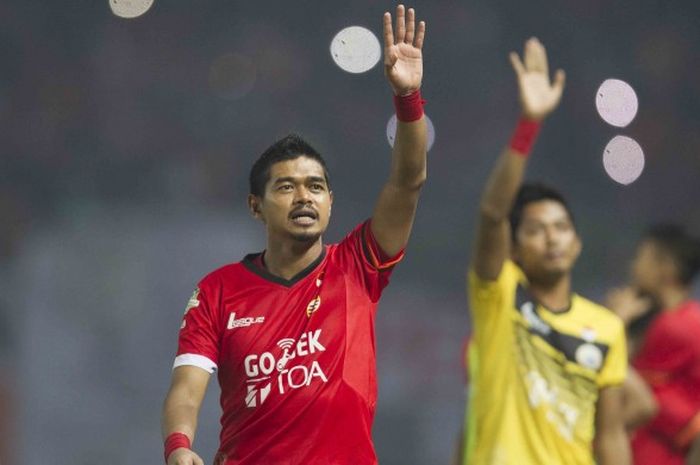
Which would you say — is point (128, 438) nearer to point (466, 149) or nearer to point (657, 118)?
point (466, 149)

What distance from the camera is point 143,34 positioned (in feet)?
42.3

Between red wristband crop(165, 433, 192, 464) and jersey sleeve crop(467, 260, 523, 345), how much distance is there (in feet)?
3.26

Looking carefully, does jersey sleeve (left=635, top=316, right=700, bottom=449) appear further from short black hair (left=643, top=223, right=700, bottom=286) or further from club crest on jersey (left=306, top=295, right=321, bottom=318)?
club crest on jersey (left=306, top=295, right=321, bottom=318)

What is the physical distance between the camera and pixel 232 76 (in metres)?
12.6

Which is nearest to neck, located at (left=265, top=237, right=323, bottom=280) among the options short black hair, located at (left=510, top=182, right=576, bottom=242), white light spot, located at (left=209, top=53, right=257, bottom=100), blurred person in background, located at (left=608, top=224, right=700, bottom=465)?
short black hair, located at (left=510, top=182, right=576, bottom=242)

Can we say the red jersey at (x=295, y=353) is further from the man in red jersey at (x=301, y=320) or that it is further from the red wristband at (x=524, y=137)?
the red wristband at (x=524, y=137)

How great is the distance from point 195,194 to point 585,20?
4.82 m

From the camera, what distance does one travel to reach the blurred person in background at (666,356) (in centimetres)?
559

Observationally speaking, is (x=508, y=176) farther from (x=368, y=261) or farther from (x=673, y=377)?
(x=673, y=377)

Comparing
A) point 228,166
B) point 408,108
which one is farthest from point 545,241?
point 228,166

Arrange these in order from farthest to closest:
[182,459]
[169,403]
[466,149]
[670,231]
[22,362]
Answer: [466,149] < [22,362] < [670,231] < [169,403] < [182,459]

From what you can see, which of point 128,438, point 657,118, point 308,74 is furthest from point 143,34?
point 657,118

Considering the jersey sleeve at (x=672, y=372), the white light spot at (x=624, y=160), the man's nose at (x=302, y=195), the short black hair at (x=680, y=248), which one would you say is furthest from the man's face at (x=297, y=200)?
the white light spot at (x=624, y=160)

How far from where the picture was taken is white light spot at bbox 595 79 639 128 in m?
13.2
